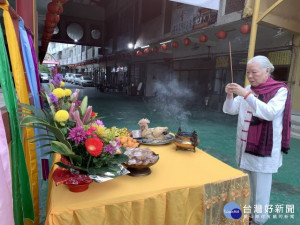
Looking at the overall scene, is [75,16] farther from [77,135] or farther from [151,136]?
[77,135]

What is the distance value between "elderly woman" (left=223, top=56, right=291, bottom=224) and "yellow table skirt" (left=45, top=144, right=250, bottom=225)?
0.54 meters

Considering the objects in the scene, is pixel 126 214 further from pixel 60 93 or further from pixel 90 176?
pixel 60 93

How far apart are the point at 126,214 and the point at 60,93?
103cm

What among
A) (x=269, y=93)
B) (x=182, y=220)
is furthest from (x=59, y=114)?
(x=269, y=93)

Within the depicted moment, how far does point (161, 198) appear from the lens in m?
1.49

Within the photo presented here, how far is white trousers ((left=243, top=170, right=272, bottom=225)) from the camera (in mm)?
2244

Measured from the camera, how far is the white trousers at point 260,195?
7.36 feet

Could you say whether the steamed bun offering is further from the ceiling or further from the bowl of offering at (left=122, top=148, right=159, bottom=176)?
the ceiling

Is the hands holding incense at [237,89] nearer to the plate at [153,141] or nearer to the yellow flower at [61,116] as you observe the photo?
the plate at [153,141]

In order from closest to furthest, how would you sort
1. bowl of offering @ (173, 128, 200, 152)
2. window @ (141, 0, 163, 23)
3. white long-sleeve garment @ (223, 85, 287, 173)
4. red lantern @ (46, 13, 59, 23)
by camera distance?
white long-sleeve garment @ (223, 85, 287, 173) → bowl of offering @ (173, 128, 200, 152) → red lantern @ (46, 13, 59, 23) → window @ (141, 0, 163, 23)

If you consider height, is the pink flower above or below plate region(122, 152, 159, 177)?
above

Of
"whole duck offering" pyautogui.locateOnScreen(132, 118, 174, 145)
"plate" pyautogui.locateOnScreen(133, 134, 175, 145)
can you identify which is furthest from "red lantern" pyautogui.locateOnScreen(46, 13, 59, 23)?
"plate" pyautogui.locateOnScreen(133, 134, 175, 145)

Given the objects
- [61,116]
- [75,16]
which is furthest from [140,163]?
[75,16]

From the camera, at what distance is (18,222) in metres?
1.59
